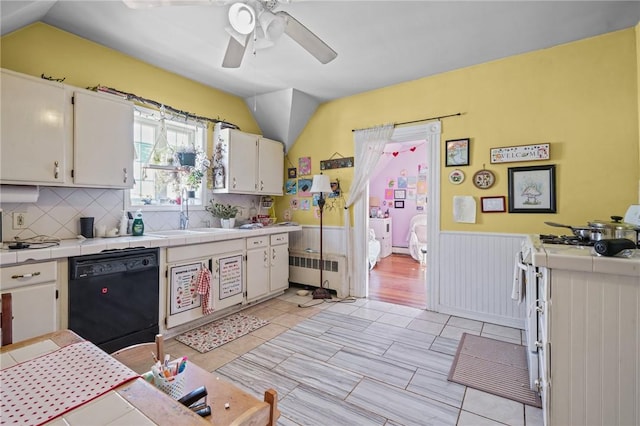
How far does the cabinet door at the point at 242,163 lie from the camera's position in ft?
12.4

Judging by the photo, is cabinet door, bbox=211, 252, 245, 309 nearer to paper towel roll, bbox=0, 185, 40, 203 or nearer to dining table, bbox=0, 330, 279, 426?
paper towel roll, bbox=0, 185, 40, 203

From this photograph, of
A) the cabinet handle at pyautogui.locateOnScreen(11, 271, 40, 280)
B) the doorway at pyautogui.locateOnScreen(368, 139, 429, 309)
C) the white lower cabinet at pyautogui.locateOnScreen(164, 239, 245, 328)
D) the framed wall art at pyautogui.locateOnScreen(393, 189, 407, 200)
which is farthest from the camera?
the framed wall art at pyautogui.locateOnScreen(393, 189, 407, 200)

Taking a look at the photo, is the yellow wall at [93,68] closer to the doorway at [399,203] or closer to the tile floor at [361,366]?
the tile floor at [361,366]

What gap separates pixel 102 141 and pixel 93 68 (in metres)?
0.82

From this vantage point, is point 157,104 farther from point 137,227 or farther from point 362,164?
point 362,164

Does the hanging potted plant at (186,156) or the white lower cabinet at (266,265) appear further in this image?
the white lower cabinet at (266,265)

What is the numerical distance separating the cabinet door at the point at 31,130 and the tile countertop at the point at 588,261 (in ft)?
11.0

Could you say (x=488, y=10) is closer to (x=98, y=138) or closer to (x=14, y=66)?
(x=98, y=138)

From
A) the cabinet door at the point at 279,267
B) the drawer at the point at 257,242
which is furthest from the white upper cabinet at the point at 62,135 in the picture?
the cabinet door at the point at 279,267

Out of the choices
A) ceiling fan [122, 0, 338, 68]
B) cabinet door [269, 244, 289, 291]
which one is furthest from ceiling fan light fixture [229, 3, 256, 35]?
cabinet door [269, 244, 289, 291]

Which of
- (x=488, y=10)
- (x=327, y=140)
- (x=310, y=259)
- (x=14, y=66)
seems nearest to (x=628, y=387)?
(x=488, y=10)

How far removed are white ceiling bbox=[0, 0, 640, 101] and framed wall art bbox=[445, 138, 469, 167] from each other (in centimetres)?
84

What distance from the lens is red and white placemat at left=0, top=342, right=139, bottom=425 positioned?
2.29 ft

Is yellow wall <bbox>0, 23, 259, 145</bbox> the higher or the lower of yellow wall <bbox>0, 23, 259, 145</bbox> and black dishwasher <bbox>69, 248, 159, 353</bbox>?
the higher
